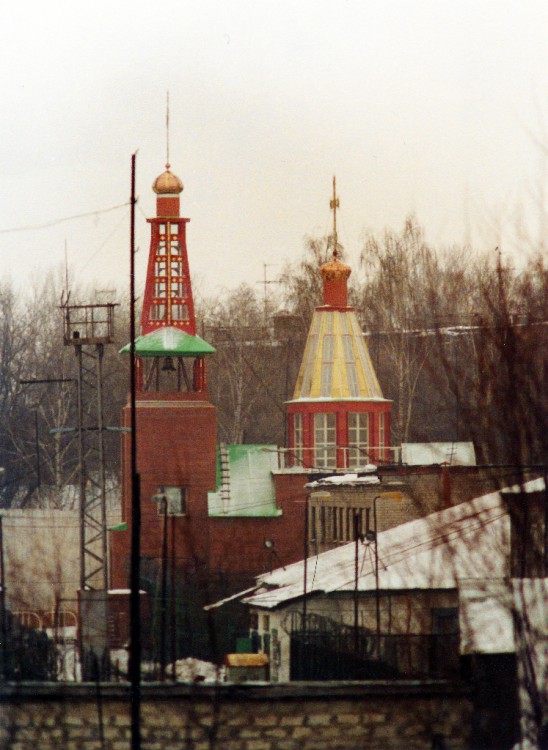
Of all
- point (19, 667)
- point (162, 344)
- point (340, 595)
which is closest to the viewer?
point (19, 667)

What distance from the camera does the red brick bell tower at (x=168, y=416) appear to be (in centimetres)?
2334

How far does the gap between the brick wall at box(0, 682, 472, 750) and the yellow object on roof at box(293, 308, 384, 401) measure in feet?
35.1

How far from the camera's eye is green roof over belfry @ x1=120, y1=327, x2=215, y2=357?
2336 cm

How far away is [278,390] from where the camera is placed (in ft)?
94.3

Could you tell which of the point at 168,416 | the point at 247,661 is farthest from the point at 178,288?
the point at 247,661

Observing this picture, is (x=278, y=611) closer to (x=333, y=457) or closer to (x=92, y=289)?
(x=333, y=457)

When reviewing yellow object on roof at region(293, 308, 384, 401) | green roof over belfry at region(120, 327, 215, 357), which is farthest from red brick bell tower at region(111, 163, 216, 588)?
yellow object on roof at region(293, 308, 384, 401)

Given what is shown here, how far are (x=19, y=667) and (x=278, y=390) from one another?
12727mm

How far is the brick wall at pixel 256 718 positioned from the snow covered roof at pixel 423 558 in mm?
1619

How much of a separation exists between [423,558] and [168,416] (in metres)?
6.96

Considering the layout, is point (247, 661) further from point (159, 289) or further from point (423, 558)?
point (159, 289)

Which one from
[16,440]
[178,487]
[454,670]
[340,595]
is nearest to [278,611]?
[340,595]

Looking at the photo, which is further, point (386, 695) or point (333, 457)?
point (333, 457)

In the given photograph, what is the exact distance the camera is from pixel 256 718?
1552cm
